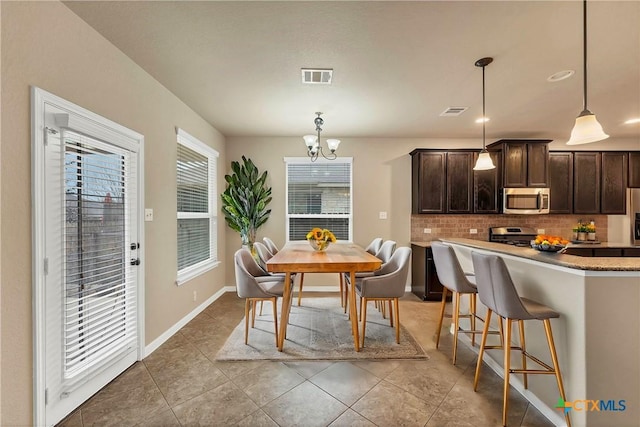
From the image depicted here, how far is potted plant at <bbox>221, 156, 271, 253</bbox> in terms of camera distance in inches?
177

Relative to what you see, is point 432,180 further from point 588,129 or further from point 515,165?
point 588,129

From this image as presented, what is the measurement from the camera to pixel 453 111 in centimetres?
354

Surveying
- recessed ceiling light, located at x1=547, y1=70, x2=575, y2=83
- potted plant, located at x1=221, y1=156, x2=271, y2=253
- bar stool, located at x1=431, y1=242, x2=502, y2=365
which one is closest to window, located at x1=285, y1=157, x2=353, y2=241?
potted plant, located at x1=221, y1=156, x2=271, y2=253

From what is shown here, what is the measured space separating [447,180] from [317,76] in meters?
2.97

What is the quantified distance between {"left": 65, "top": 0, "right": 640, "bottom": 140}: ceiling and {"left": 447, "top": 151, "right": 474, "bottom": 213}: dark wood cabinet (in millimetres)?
894

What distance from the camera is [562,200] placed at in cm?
464

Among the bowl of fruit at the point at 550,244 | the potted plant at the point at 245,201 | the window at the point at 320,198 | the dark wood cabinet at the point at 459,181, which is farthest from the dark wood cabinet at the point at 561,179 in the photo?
the potted plant at the point at 245,201

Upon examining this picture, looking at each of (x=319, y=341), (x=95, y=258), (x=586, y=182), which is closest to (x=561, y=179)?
(x=586, y=182)

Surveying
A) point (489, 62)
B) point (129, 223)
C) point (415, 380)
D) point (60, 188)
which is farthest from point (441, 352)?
point (60, 188)

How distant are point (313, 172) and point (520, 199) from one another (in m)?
3.44

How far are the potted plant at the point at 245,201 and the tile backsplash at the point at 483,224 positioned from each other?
272 centimetres

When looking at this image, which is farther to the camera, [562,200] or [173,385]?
[562,200]

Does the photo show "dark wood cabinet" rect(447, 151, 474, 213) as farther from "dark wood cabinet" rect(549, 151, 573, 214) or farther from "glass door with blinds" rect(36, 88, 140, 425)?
"glass door with blinds" rect(36, 88, 140, 425)

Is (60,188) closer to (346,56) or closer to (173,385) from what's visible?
(173,385)
